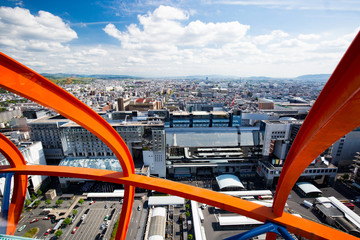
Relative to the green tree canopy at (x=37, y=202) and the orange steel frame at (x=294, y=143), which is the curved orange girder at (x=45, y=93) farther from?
the green tree canopy at (x=37, y=202)

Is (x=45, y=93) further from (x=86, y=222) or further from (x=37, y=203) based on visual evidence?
(x=37, y=203)

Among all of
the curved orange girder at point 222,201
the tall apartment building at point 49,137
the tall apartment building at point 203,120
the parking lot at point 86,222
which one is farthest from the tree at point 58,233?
the tall apartment building at point 203,120

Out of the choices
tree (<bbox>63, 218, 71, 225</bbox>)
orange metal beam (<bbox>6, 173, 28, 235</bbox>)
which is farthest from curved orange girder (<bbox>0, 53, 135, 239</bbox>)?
tree (<bbox>63, 218, 71, 225</bbox>)

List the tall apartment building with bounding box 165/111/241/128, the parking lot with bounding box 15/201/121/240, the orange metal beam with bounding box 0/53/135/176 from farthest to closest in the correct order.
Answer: the tall apartment building with bounding box 165/111/241/128 < the parking lot with bounding box 15/201/121/240 < the orange metal beam with bounding box 0/53/135/176

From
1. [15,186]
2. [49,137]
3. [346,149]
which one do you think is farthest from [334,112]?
[49,137]

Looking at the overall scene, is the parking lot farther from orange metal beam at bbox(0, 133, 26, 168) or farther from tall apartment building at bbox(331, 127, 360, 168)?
tall apartment building at bbox(331, 127, 360, 168)

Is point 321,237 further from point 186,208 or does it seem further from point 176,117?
point 176,117

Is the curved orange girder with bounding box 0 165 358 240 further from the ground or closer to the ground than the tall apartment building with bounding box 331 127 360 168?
further from the ground

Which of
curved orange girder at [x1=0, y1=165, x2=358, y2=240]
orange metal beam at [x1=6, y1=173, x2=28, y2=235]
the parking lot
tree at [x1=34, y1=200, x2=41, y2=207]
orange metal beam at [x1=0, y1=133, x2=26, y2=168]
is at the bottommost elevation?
the parking lot
